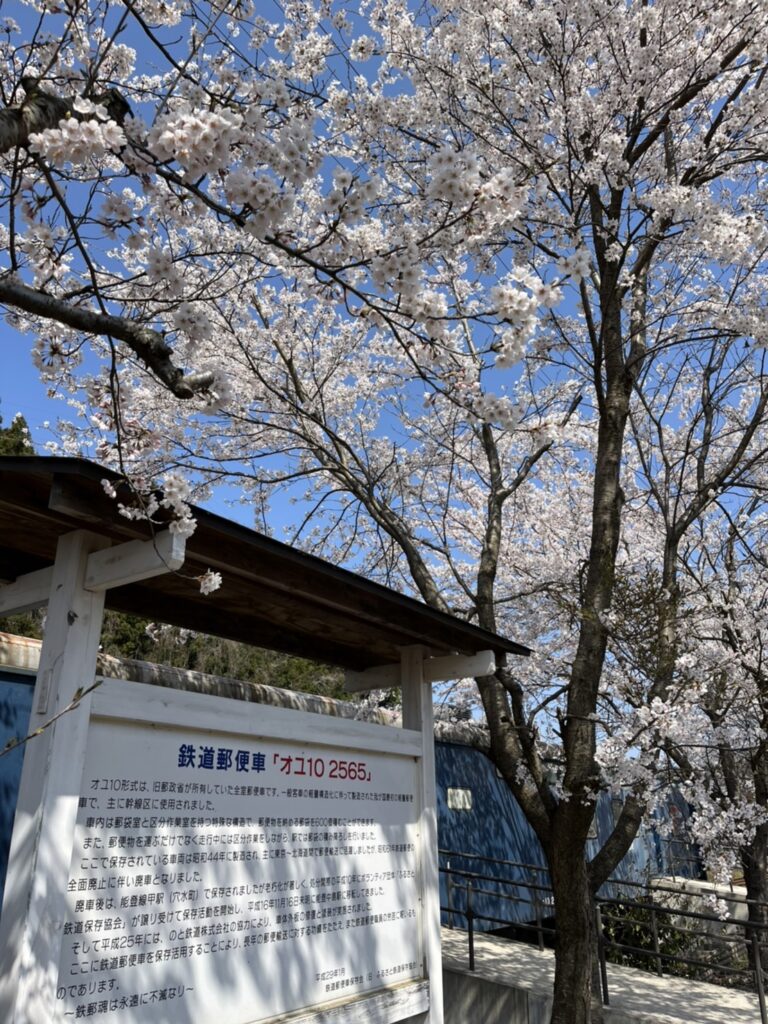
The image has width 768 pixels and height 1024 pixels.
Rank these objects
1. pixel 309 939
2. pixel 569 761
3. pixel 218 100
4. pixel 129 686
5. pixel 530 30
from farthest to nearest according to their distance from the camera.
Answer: pixel 530 30
pixel 569 761
pixel 309 939
pixel 129 686
pixel 218 100

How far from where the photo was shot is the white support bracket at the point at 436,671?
Answer: 447 cm

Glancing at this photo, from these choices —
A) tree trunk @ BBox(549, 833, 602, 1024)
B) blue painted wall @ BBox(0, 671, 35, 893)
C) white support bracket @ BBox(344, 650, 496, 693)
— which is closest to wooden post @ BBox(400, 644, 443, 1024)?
white support bracket @ BBox(344, 650, 496, 693)

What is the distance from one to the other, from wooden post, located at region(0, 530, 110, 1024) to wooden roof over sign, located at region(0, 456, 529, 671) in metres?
0.33

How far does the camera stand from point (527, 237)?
5.89 meters

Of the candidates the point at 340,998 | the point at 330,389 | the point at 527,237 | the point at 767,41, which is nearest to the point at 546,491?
the point at 330,389

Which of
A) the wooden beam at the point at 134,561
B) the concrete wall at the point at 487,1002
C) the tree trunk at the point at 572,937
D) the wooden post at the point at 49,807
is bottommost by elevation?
the concrete wall at the point at 487,1002

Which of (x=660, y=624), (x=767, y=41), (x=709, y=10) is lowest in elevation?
(x=660, y=624)

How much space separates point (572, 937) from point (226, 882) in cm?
246

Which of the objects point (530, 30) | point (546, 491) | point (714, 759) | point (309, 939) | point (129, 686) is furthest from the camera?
point (546, 491)

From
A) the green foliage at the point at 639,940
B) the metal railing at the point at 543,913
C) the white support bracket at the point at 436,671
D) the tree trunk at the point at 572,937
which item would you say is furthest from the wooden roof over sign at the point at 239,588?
the green foliage at the point at 639,940

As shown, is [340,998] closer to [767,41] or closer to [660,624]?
[660,624]

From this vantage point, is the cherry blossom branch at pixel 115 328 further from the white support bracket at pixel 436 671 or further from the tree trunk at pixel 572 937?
the tree trunk at pixel 572 937

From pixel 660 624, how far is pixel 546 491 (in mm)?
7409

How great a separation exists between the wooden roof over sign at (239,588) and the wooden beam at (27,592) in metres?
0.09
